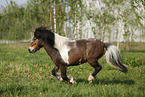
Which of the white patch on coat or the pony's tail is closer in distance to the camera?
the white patch on coat

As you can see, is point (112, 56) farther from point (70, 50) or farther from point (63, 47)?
point (63, 47)

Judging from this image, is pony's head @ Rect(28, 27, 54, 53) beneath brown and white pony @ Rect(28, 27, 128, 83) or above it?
above

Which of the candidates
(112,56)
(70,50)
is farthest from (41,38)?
(112,56)

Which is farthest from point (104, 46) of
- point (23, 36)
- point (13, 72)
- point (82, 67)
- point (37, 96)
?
point (23, 36)

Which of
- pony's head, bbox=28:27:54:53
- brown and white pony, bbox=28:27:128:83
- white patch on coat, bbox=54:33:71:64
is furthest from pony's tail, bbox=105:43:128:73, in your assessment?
pony's head, bbox=28:27:54:53

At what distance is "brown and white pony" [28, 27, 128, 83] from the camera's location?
11.9ft

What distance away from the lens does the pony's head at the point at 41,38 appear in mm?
3699

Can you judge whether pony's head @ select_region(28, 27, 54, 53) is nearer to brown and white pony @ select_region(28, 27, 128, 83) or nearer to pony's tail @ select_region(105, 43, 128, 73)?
brown and white pony @ select_region(28, 27, 128, 83)

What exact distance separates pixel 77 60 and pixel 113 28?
52.0ft

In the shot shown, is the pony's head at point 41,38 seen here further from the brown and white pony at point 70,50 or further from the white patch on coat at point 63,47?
the white patch on coat at point 63,47

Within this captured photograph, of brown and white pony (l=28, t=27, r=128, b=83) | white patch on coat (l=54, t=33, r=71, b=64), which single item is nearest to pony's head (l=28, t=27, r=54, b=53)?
brown and white pony (l=28, t=27, r=128, b=83)

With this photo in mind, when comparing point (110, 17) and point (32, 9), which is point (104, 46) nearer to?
point (110, 17)

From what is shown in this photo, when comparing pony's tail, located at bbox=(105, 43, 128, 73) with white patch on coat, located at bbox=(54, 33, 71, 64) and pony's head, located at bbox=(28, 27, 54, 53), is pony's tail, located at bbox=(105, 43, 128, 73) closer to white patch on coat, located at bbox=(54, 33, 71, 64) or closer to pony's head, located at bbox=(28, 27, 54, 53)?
white patch on coat, located at bbox=(54, 33, 71, 64)

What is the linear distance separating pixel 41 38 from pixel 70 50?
82cm
